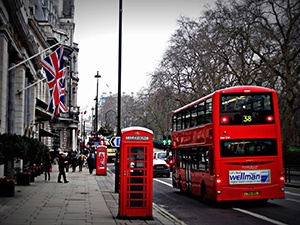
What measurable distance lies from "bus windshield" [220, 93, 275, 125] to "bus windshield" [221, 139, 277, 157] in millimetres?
683

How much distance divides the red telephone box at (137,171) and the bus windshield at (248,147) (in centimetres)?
457

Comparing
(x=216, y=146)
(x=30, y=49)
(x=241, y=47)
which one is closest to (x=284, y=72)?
(x=241, y=47)

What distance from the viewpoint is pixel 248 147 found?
18750 mm

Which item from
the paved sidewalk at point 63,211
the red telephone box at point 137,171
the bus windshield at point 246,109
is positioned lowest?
the paved sidewalk at point 63,211

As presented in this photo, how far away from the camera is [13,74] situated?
33312 mm

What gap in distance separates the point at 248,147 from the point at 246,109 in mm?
1368

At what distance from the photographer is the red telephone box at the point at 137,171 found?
14828 millimetres

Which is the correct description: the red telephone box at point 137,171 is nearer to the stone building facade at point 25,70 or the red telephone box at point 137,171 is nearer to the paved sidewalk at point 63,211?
the paved sidewalk at point 63,211

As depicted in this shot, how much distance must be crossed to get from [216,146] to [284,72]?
2843cm

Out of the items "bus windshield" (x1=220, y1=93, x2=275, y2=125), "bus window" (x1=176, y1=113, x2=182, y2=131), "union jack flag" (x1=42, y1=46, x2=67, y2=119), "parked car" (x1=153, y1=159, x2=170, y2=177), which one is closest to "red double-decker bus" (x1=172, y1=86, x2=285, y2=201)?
"bus windshield" (x1=220, y1=93, x2=275, y2=125)

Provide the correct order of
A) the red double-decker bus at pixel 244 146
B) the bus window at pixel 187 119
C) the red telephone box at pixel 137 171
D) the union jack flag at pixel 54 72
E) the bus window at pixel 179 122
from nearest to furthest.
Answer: the red telephone box at pixel 137 171 → the red double-decker bus at pixel 244 146 → the bus window at pixel 187 119 → the bus window at pixel 179 122 → the union jack flag at pixel 54 72

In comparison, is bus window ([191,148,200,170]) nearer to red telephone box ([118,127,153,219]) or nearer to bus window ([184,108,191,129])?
bus window ([184,108,191,129])

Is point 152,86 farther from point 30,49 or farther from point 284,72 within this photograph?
point 30,49

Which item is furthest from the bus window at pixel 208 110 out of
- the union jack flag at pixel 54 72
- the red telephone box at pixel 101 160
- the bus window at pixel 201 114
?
the red telephone box at pixel 101 160
